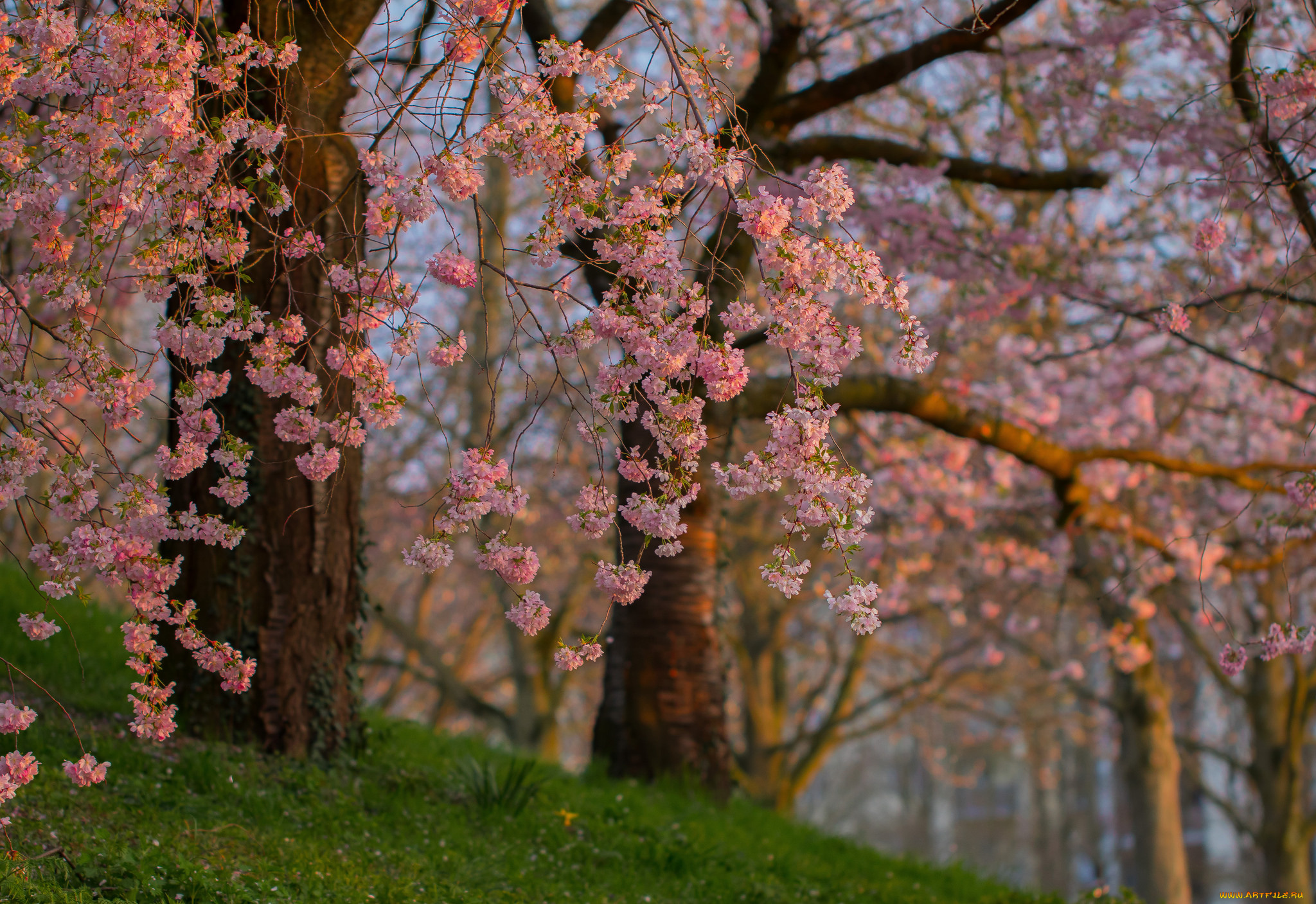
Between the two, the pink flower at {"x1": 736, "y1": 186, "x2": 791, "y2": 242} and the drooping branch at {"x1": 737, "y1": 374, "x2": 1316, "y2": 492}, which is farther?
the drooping branch at {"x1": 737, "y1": 374, "x2": 1316, "y2": 492}

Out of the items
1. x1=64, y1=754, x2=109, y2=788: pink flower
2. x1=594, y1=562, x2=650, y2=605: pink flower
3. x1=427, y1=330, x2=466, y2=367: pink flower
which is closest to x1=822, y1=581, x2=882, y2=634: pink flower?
x1=594, y1=562, x2=650, y2=605: pink flower

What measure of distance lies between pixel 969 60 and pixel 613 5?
6.82 metres

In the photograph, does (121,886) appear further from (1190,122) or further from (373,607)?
(1190,122)

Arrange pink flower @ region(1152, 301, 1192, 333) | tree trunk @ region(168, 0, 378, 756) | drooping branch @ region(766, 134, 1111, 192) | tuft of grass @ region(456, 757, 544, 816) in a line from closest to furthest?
tree trunk @ region(168, 0, 378, 756) < pink flower @ region(1152, 301, 1192, 333) < tuft of grass @ region(456, 757, 544, 816) < drooping branch @ region(766, 134, 1111, 192)

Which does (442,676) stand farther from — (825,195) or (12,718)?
(825,195)

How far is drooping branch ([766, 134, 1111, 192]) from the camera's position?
23.6 ft

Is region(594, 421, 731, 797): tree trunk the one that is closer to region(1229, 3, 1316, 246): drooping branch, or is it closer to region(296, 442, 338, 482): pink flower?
region(296, 442, 338, 482): pink flower

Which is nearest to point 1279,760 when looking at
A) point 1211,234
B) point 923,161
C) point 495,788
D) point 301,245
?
point 923,161

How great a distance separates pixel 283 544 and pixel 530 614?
2.25 metres

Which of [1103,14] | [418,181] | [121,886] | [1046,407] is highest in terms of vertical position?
[1103,14]

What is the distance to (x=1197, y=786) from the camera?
16297 mm

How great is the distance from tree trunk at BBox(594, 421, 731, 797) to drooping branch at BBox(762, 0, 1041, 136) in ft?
8.35

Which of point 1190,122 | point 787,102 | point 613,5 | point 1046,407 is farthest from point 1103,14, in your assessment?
point 1046,407

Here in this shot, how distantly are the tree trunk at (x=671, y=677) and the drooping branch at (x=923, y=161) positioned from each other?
7.66 ft
